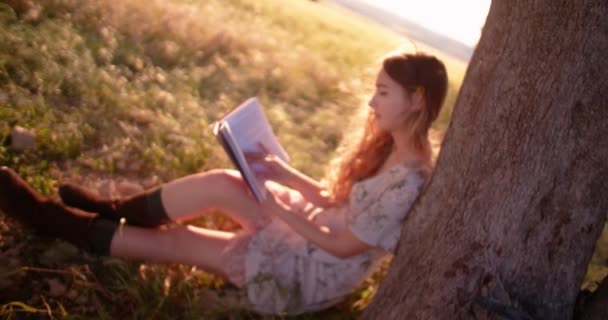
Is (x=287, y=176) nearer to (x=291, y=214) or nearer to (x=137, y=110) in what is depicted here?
(x=291, y=214)

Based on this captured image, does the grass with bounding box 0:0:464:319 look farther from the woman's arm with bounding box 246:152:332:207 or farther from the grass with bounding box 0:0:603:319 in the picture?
the woman's arm with bounding box 246:152:332:207

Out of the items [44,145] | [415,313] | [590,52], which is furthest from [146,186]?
[590,52]

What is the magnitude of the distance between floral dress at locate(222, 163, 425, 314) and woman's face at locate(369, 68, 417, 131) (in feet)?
0.63

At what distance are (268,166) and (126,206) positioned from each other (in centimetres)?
63

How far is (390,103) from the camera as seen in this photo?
238cm

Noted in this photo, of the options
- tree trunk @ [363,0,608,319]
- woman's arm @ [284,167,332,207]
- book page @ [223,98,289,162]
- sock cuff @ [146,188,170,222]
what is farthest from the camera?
woman's arm @ [284,167,332,207]

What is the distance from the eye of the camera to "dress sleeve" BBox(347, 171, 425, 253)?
226cm

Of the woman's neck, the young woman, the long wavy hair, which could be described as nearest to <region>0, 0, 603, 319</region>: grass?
the young woman

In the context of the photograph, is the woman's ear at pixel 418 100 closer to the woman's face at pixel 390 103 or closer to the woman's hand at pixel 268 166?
the woman's face at pixel 390 103

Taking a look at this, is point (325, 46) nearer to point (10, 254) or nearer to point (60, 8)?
point (60, 8)

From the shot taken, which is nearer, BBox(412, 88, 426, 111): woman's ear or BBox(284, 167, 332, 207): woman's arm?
BBox(412, 88, 426, 111): woman's ear

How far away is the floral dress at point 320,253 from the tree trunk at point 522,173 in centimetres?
19

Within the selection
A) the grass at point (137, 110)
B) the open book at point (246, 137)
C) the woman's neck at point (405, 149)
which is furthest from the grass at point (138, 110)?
the open book at point (246, 137)

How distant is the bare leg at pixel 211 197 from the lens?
8.51 feet
